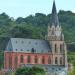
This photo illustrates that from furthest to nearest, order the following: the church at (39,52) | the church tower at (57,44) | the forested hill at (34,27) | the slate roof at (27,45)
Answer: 1. the forested hill at (34,27)
2. the church tower at (57,44)
3. the church at (39,52)
4. the slate roof at (27,45)

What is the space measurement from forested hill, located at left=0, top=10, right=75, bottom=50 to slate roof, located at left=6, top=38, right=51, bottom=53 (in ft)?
94.0

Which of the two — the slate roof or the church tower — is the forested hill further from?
the slate roof

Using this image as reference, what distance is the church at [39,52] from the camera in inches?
4040

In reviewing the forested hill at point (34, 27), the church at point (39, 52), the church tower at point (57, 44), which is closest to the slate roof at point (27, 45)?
the church at point (39, 52)

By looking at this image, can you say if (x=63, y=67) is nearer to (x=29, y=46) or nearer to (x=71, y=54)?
(x=29, y=46)

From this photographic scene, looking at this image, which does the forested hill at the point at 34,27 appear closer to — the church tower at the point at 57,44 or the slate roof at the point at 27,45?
the church tower at the point at 57,44

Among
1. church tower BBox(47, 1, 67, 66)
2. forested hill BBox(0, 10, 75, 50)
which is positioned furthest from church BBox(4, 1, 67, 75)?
forested hill BBox(0, 10, 75, 50)

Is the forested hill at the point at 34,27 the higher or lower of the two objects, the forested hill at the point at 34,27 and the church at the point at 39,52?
the higher

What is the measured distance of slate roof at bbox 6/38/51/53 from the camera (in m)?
102

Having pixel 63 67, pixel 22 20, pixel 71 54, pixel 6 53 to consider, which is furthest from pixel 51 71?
pixel 22 20

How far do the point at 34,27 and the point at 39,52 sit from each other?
56.8 meters

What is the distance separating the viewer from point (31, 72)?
87.0m

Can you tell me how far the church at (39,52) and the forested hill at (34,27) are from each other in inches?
1113

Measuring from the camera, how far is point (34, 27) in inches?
6368
